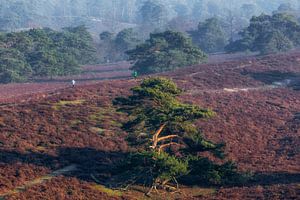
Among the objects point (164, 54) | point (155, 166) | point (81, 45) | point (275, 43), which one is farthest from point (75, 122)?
point (81, 45)

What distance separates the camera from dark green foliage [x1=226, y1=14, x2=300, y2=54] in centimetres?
8931

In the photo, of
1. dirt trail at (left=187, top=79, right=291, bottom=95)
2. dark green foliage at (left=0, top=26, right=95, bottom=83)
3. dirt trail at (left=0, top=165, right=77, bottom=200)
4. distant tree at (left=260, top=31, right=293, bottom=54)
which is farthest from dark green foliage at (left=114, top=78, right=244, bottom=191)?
distant tree at (left=260, top=31, right=293, bottom=54)

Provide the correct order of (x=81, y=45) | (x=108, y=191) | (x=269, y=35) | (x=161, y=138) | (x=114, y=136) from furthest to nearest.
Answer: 1. (x=81, y=45)
2. (x=269, y=35)
3. (x=114, y=136)
4. (x=161, y=138)
5. (x=108, y=191)

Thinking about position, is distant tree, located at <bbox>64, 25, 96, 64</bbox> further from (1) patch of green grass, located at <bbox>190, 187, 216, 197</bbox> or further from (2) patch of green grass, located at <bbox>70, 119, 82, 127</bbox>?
(1) patch of green grass, located at <bbox>190, 187, 216, 197</bbox>

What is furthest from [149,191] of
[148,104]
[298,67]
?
[298,67]

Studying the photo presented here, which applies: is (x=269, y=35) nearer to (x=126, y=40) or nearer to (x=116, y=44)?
(x=126, y=40)

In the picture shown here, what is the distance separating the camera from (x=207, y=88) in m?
52.4

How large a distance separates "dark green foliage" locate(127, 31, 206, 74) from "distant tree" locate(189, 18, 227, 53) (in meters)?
39.1

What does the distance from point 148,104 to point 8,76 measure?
5108cm

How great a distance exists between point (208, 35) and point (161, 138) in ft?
306

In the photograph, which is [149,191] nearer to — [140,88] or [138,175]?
[138,175]

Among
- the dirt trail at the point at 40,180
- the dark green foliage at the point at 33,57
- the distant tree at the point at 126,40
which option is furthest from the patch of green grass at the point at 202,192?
the distant tree at the point at 126,40

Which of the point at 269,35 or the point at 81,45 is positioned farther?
the point at 81,45

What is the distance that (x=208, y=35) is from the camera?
118m
